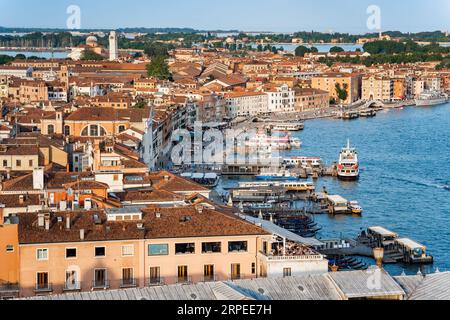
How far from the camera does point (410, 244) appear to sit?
9328 millimetres

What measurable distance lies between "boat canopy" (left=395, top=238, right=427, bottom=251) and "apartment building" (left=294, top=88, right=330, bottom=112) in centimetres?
1860

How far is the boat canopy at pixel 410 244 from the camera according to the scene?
9.21 meters

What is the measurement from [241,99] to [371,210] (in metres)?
14.4

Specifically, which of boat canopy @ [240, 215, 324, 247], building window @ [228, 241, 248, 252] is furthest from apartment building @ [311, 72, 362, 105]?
building window @ [228, 241, 248, 252]

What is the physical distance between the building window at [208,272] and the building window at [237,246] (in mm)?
144

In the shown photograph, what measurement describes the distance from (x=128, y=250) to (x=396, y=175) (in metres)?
10.1

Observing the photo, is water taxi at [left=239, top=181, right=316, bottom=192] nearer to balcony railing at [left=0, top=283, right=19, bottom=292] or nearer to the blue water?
the blue water

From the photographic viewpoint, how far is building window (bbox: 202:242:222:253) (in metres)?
5.64

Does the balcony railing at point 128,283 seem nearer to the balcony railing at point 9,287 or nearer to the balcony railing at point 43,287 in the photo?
the balcony railing at point 43,287

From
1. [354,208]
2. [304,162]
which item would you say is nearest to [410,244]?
[354,208]

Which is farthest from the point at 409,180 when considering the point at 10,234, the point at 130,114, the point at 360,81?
the point at 360,81

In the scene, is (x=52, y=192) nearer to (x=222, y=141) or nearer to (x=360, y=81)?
(x=222, y=141)

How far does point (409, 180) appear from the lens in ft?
48.0

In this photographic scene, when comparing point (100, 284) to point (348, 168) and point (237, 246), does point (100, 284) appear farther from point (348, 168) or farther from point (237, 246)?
point (348, 168)
